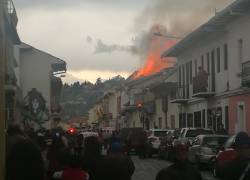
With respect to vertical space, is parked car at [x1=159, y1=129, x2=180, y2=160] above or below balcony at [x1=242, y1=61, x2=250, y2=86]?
below

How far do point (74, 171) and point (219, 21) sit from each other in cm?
3177

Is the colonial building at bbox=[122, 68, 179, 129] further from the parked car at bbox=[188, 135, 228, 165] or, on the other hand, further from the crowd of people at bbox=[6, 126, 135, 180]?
the crowd of people at bbox=[6, 126, 135, 180]

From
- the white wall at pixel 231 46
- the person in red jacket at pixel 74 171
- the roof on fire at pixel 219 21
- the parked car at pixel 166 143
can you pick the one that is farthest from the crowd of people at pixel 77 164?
the white wall at pixel 231 46

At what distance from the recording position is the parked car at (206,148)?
27.5 meters

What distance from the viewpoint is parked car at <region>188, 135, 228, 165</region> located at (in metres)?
27.5

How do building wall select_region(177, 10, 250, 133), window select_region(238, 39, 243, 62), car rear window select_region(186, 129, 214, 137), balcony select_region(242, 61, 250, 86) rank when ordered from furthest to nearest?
window select_region(238, 39, 243, 62), building wall select_region(177, 10, 250, 133), balcony select_region(242, 61, 250, 86), car rear window select_region(186, 129, 214, 137)

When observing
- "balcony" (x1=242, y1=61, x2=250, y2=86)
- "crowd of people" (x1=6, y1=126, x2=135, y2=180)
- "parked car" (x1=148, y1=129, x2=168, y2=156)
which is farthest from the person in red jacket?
"parked car" (x1=148, y1=129, x2=168, y2=156)

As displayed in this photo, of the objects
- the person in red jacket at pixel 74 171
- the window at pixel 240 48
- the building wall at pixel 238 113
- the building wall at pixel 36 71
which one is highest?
the building wall at pixel 36 71

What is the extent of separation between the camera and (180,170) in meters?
7.62

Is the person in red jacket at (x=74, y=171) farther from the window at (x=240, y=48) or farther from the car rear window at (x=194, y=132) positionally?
the window at (x=240, y=48)

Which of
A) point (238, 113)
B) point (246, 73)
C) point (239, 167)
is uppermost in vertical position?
point (246, 73)

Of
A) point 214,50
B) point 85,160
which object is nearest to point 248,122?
point 214,50

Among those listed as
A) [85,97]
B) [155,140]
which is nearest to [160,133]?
[155,140]

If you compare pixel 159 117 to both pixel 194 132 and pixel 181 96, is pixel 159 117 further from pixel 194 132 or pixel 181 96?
pixel 194 132
